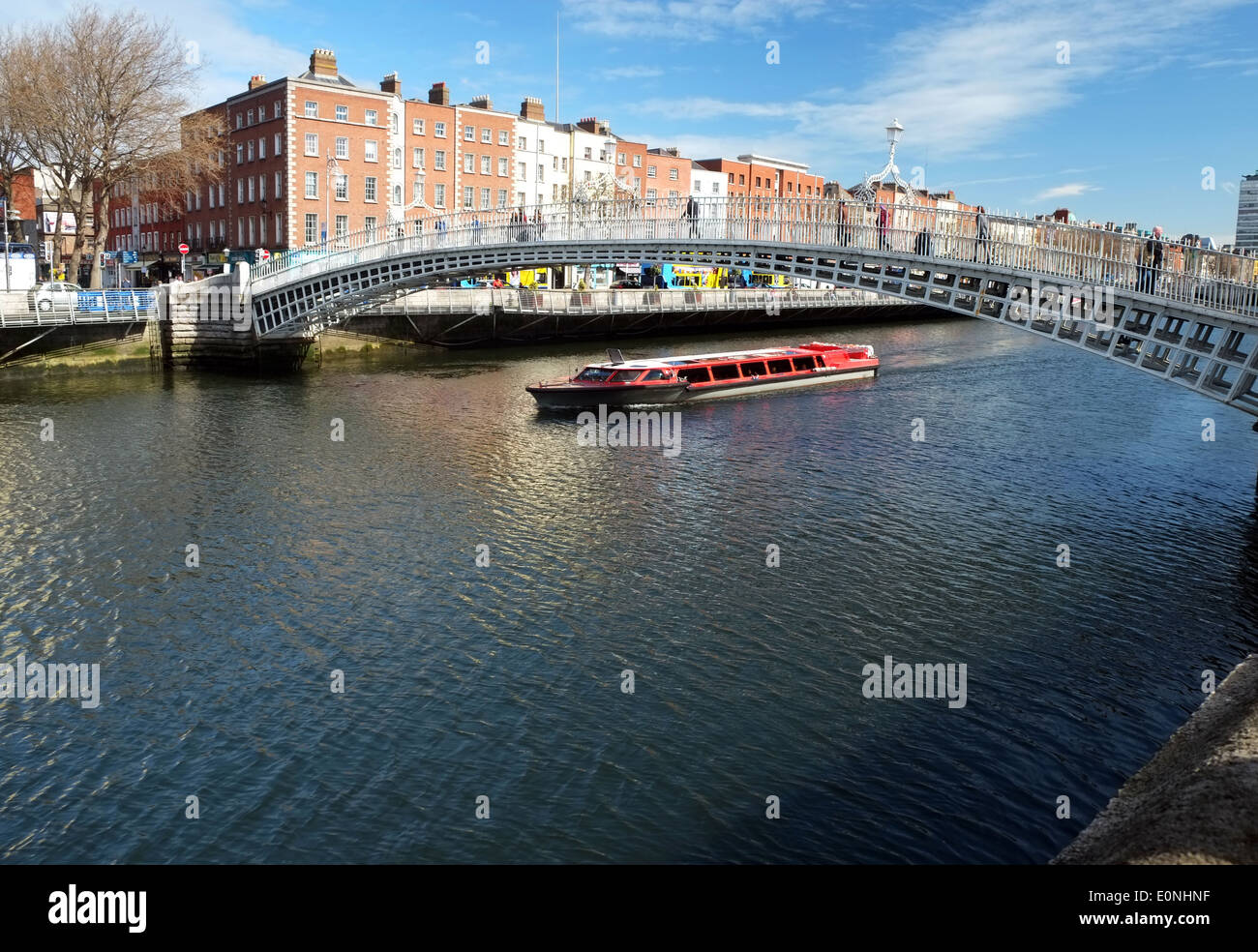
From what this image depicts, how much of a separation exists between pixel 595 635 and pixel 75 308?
31749 millimetres

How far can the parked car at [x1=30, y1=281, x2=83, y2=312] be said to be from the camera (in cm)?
3791

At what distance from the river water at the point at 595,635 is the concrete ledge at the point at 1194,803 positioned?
1.76 ft

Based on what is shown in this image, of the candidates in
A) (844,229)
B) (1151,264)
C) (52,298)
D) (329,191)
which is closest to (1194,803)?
(1151,264)

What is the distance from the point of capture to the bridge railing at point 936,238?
64.7 feet

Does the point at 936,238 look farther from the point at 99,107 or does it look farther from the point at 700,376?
the point at 99,107

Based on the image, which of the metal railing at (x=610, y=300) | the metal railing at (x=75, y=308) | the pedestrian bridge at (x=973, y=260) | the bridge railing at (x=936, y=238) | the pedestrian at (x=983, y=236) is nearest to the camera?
the bridge railing at (x=936, y=238)

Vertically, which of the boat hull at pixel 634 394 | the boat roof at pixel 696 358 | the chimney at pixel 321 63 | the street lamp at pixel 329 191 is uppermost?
the chimney at pixel 321 63

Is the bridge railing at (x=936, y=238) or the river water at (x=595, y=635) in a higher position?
the bridge railing at (x=936, y=238)

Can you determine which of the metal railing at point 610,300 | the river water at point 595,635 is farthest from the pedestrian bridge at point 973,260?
the metal railing at point 610,300

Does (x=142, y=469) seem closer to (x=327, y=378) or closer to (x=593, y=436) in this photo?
(x=593, y=436)

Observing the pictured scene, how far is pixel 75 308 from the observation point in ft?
127

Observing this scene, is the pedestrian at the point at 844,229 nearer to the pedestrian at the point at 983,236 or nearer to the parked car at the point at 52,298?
the pedestrian at the point at 983,236
